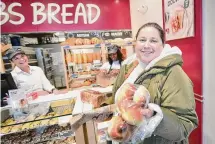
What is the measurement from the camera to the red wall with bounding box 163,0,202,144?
1.89m

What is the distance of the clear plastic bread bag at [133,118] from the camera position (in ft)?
2.24

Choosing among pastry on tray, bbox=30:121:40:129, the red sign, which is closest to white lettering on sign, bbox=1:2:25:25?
the red sign

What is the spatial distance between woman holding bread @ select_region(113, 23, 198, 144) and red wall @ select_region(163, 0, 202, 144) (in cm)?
113

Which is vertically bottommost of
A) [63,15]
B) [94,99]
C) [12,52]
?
[94,99]

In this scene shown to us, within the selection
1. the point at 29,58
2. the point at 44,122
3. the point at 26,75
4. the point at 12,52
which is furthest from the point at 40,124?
the point at 29,58

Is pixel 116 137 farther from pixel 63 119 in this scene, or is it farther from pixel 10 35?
pixel 10 35

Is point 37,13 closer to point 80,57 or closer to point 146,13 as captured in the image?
point 80,57

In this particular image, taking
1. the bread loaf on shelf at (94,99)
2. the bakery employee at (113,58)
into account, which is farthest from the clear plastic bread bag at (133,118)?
the bakery employee at (113,58)

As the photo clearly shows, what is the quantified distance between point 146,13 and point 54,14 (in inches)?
76.2

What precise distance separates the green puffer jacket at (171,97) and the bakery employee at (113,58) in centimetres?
269

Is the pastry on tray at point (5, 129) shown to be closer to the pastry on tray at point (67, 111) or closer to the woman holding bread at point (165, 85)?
the pastry on tray at point (67, 111)
